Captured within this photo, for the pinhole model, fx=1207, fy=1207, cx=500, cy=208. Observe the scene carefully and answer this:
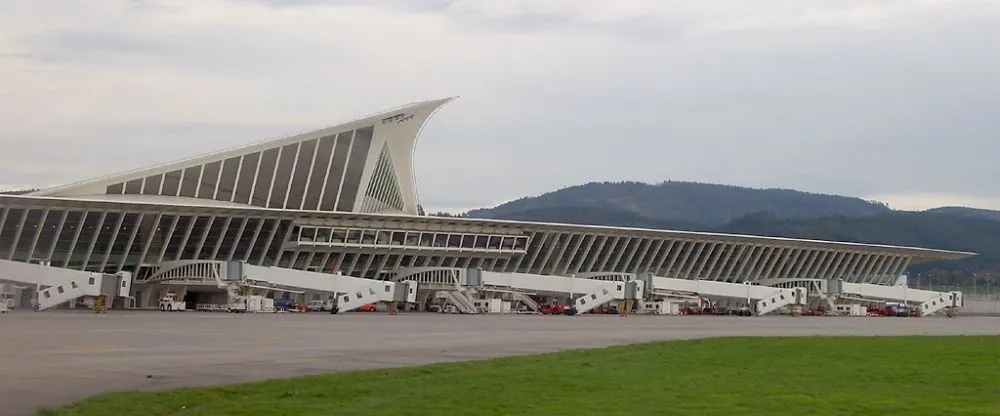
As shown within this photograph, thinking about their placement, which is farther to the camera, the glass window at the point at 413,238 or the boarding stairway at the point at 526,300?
the glass window at the point at 413,238

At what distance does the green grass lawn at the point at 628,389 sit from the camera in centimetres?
2053

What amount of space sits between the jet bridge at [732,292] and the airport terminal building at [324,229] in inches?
633

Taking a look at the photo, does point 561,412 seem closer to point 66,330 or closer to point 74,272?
point 66,330

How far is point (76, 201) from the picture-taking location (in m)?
115

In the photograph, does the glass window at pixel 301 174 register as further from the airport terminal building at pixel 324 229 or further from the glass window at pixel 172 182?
the glass window at pixel 172 182

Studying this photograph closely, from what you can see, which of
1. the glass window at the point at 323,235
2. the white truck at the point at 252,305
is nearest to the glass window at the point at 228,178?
the glass window at the point at 323,235

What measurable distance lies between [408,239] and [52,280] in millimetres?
50314

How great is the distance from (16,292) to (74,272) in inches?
277

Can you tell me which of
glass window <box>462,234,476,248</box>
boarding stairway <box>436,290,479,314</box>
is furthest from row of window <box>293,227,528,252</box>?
boarding stairway <box>436,290,479,314</box>

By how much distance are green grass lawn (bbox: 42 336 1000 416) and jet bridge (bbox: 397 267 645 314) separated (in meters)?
82.9

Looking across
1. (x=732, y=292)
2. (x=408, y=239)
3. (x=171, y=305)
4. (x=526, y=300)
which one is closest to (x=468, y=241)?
(x=408, y=239)

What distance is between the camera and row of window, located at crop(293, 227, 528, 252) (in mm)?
131000

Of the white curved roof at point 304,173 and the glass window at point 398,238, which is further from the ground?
the white curved roof at point 304,173

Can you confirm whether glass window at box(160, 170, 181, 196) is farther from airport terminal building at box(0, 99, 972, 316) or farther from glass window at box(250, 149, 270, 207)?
glass window at box(250, 149, 270, 207)
